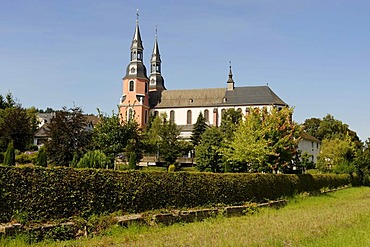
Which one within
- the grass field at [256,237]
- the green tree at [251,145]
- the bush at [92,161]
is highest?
the green tree at [251,145]

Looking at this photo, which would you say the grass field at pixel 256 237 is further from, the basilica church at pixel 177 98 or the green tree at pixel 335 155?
the basilica church at pixel 177 98

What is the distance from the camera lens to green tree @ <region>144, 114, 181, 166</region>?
54.3 meters

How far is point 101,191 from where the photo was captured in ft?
38.8

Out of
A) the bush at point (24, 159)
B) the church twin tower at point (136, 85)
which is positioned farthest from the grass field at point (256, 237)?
the church twin tower at point (136, 85)

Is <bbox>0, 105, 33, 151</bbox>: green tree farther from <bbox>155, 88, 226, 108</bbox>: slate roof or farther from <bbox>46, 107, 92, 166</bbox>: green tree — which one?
<bbox>155, 88, 226, 108</bbox>: slate roof

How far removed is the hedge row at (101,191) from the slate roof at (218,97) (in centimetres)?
6990

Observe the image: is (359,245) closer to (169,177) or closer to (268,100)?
(169,177)

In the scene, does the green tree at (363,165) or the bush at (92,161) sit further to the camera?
the green tree at (363,165)

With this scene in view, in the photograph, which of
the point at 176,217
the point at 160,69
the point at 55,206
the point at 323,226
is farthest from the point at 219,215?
the point at 160,69

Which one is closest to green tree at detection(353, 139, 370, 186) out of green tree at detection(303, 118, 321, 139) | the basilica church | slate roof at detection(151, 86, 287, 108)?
the basilica church

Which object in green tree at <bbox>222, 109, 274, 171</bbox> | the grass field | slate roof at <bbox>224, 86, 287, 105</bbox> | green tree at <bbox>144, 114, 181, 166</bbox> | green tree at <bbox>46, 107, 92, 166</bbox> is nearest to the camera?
the grass field

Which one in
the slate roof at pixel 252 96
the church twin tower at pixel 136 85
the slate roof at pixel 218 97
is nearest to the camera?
the church twin tower at pixel 136 85

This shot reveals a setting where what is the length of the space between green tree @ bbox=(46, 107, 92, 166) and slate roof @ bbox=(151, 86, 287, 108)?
5934 cm

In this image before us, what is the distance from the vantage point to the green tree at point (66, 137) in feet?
98.3
